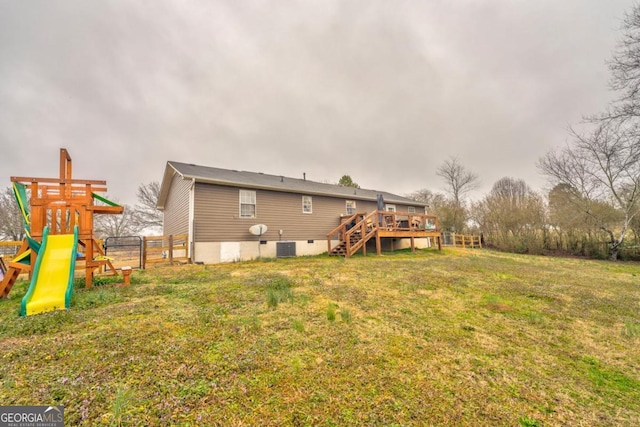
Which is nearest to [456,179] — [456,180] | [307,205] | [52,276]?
[456,180]

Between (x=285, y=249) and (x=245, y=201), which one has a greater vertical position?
(x=245, y=201)

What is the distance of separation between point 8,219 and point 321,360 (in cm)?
3160

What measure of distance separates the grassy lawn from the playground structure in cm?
44

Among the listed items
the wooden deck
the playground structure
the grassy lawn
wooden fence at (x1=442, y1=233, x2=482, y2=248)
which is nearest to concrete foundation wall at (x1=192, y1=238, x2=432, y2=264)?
the wooden deck

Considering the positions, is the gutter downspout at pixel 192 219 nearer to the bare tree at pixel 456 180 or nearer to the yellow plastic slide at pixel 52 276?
the yellow plastic slide at pixel 52 276

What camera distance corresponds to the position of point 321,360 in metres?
2.61

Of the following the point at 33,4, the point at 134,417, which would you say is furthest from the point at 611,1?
the point at 33,4

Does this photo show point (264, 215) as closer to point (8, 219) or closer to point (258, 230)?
point (258, 230)

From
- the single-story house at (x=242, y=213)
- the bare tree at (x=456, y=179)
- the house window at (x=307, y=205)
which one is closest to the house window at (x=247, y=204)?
the single-story house at (x=242, y=213)

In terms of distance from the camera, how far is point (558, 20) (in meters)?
11.0

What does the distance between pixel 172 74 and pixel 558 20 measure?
63.0 feet

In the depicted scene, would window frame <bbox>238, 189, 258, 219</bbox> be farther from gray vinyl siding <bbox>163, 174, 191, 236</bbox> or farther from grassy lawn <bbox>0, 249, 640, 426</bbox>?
grassy lawn <bbox>0, 249, 640, 426</bbox>

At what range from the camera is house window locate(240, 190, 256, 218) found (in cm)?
1142

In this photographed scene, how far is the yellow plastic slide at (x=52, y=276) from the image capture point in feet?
12.6
